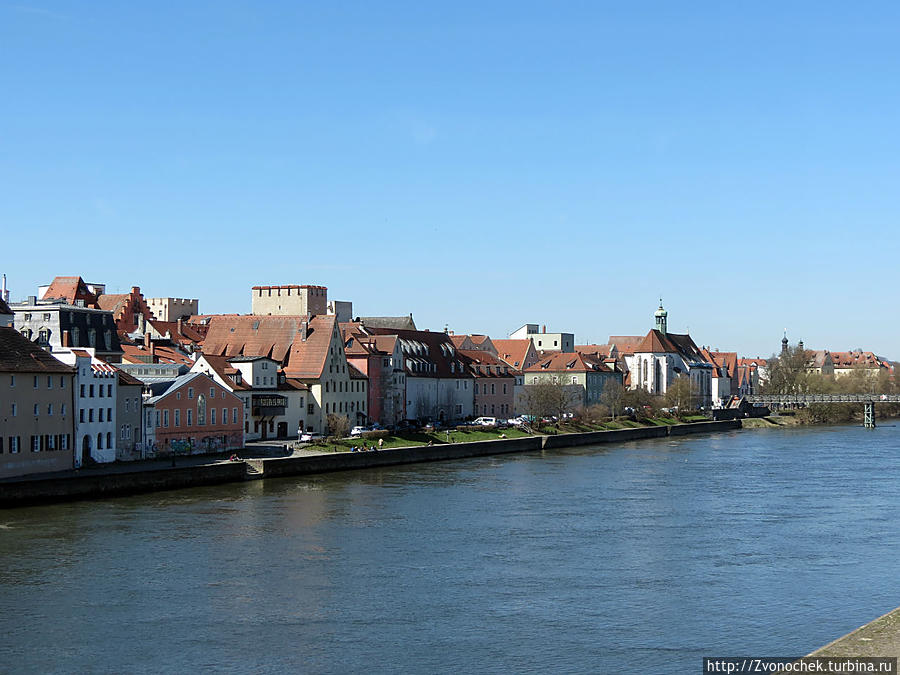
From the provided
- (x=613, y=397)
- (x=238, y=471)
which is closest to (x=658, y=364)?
(x=613, y=397)

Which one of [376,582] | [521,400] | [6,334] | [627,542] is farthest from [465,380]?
[376,582]

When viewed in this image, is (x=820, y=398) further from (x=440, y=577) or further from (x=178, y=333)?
(x=440, y=577)

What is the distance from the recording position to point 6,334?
5947 cm

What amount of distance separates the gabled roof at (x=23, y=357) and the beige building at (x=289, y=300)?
64.7 m

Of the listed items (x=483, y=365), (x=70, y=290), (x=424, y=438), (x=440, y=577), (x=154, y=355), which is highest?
(x=70, y=290)

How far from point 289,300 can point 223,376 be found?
50340mm

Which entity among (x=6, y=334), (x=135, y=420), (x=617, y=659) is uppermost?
(x=6, y=334)

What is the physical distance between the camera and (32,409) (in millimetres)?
57938

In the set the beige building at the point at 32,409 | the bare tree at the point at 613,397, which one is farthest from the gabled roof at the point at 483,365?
the beige building at the point at 32,409

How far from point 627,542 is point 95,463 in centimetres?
3041

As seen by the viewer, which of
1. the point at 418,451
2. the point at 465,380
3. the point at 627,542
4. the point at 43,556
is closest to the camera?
the point at 43,556

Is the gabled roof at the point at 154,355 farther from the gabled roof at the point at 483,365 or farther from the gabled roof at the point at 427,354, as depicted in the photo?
the gabled roof at the point at 483,365

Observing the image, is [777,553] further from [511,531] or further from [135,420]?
[135,420]

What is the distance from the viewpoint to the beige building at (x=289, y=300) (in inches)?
4988
